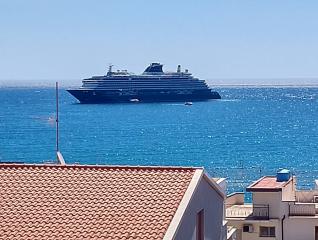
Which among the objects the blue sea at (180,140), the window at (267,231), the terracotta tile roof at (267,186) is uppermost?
the terracotta tile roof at (267,186)

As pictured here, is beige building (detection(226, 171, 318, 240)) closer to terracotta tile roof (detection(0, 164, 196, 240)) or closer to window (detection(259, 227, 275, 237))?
window (detection(259, 227, 275, 237))

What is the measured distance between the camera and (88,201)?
13.6 metres

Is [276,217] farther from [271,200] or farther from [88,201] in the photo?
[88,201]

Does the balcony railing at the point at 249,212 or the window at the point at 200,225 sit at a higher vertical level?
the window at the point at 200,225

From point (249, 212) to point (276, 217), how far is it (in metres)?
1.53

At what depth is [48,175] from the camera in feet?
47.9

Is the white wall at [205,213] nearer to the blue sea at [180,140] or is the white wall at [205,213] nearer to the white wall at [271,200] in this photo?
the white wall at [271,200]

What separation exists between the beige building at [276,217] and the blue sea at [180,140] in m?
36.2

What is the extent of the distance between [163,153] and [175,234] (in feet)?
315

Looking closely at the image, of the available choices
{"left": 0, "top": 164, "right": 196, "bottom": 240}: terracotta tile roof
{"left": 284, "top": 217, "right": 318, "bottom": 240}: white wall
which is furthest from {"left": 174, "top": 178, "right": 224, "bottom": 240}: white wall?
{"left": 284, "top": 217, "right": 318, "bottom": 240}: white wall

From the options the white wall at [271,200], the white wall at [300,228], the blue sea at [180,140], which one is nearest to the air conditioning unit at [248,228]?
the white wall at [271,200]

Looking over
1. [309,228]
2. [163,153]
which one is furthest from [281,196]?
[163,153]

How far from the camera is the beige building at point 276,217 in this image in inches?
1030

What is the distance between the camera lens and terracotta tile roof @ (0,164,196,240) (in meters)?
12.7
